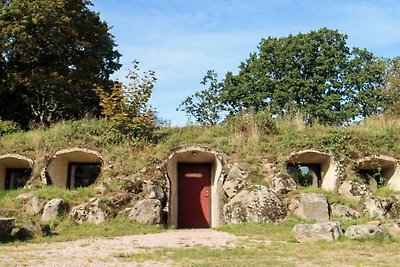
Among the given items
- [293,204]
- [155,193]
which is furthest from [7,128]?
[293,204]

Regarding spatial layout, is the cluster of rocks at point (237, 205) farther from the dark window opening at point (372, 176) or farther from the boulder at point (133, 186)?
the dark window opening at point (372, 176)

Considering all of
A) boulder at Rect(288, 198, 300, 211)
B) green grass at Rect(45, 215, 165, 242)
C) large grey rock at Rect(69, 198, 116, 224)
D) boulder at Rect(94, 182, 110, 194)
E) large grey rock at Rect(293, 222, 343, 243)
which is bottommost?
green grass at Rect(45, 215, 165, 242)

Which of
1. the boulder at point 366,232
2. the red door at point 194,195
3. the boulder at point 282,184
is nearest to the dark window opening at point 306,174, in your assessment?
the boulder at point 282,184

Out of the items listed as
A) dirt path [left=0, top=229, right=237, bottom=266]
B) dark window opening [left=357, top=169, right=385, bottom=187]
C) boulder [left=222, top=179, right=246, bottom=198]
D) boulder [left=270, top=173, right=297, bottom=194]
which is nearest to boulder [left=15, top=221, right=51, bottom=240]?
dirt path [left=0, top=229, right=237, bottom=266]

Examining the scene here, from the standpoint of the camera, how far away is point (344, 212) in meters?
13.9

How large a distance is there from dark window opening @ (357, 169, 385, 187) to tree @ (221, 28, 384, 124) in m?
15.6

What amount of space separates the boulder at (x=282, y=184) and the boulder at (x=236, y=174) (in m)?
1.01

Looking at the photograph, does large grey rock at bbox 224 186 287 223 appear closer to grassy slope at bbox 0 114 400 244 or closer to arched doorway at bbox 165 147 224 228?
grassy slope at bbox 0 114 400 244

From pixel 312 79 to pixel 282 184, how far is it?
2261cm

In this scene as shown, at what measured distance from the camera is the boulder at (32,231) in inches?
412

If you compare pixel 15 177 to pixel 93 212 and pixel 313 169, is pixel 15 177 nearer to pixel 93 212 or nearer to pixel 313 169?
pixel 93 212

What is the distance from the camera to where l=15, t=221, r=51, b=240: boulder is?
34.3ft

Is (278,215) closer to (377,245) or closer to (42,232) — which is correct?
(377,245)

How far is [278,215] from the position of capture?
13.7m
